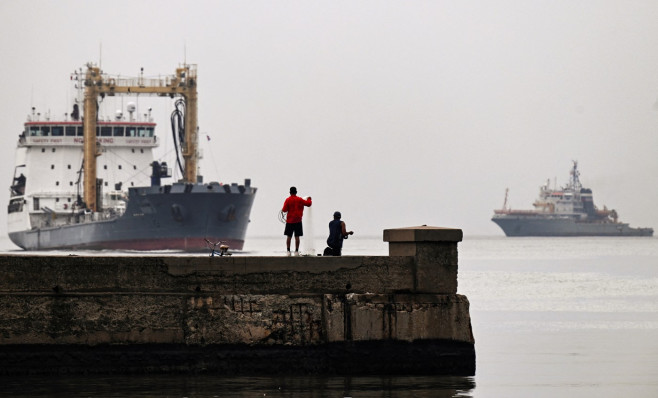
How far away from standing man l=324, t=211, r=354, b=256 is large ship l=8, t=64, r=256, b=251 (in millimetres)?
55722

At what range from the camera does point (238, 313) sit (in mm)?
13883

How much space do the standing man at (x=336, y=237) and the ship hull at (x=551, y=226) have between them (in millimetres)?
169377

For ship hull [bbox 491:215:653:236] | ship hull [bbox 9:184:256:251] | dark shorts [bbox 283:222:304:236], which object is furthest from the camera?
ship hull [bbox 491:215:653:236]

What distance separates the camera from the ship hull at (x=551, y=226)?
7200 inches

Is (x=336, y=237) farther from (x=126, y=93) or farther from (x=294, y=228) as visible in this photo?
(x=126, y=93)

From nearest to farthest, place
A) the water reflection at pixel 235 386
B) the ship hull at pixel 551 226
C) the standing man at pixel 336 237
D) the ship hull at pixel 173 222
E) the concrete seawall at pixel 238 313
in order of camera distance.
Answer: the water reflection at pixel 235 386
the concrete seawall at pixel 238 313
the standing man at pixel 336 237
the ship hull at pixel 173 222
the ship hull at pixel 551 226

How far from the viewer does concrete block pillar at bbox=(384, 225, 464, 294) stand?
14219 millimetres

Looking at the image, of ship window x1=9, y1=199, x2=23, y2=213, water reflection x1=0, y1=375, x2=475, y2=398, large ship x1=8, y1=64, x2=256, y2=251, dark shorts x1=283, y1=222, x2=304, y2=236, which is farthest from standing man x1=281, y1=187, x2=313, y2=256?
ship window x1=9, y1=199, x2=23, y2=213

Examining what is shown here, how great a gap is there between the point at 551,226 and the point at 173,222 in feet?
386

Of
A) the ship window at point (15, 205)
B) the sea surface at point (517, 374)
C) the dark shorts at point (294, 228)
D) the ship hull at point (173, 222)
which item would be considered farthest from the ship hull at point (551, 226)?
the dark shorts at point (294, 228)

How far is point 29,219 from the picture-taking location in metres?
84.4

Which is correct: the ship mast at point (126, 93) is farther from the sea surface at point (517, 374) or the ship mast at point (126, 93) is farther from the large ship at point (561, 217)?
the large ship at point (561, 217)

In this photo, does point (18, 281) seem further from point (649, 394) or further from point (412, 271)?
point (649, 394)

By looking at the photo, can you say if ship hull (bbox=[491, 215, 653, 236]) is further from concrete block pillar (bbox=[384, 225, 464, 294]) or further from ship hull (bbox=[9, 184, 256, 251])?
concrete block pillar (bbox=[384, 225, 464, 294])
